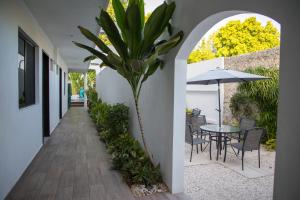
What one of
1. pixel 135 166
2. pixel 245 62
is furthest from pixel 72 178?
pixel 245 62

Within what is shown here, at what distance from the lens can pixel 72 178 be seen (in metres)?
3.64

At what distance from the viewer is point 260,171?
3.90 m

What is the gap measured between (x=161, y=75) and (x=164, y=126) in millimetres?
799

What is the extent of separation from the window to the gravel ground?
10.6ft

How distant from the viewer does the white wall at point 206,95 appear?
789cm

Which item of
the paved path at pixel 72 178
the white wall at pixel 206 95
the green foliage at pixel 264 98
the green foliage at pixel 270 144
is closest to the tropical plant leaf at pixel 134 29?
the paved path at pixel 72 178

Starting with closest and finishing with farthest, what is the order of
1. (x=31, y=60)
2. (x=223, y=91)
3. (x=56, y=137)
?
(x=31, y=60) < (x=56, y=137) < (x=223, y=91)

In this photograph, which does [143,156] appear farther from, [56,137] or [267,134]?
[56,137]

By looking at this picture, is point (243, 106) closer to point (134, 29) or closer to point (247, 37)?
point (134, 29)

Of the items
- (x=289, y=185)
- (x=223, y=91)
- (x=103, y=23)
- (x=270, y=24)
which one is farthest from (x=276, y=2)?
(x=270, y=24)

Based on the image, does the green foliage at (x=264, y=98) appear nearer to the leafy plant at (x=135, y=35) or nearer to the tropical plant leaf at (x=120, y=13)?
the leafy plant at (x=135, y=35)

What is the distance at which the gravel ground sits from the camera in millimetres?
3062

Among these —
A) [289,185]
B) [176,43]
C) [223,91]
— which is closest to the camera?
[289,185]

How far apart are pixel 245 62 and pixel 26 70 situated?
586cm
